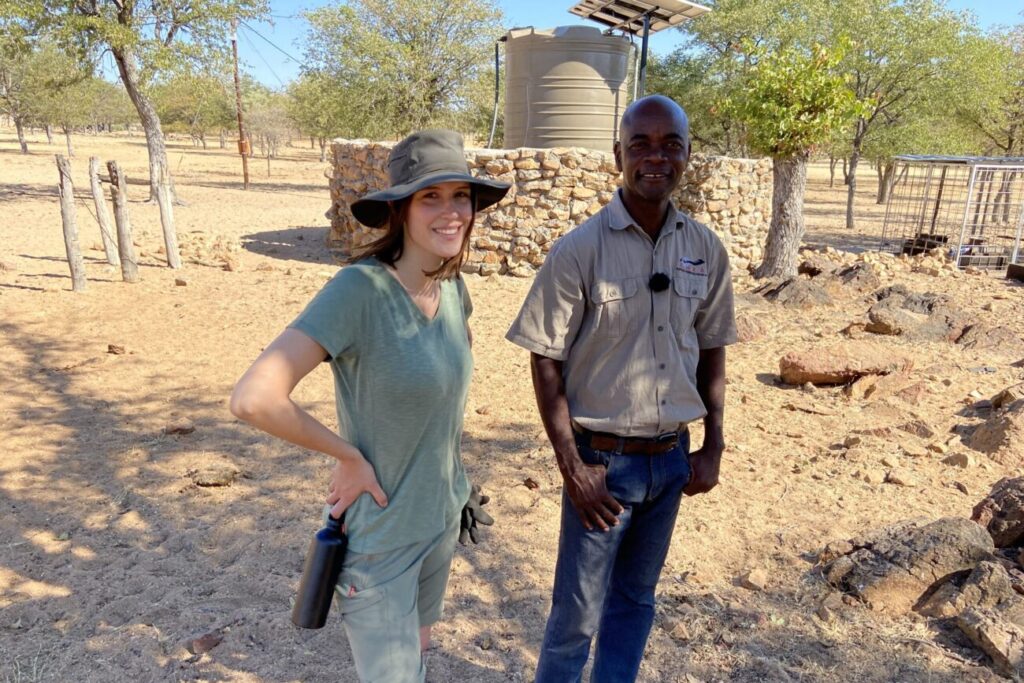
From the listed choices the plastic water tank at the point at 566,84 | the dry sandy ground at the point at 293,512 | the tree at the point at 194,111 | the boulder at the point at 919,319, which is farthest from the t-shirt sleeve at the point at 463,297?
the tree at the point at 194,111

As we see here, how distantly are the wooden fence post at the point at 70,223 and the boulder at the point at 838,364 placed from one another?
7352mm

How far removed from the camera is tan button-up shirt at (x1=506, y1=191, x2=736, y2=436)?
189cm

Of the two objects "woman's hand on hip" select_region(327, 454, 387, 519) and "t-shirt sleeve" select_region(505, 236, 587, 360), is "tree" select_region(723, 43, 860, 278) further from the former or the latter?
"woman's hand on hip" select_region(327, 454, 387, 519)

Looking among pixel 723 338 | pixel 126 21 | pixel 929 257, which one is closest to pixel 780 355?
pixel 723 338

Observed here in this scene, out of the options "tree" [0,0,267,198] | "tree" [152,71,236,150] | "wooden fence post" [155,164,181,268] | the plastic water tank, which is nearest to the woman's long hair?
"wooden fence post" [155,164,181,268]

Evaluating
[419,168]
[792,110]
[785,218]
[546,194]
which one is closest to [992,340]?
[785,218]

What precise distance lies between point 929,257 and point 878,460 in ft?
29.9

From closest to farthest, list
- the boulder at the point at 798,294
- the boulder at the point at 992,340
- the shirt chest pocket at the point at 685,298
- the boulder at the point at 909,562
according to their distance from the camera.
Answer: the shirt chest pocket at the point at 685,298 < the boulder at the point at 909,562 < the boulder at the point at 992,340 < the boulder at the point at 798,294

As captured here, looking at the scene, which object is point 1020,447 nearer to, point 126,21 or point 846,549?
point 846,549

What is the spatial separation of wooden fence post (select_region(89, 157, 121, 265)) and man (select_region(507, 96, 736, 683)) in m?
8.23

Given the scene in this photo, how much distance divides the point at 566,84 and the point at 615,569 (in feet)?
30.7

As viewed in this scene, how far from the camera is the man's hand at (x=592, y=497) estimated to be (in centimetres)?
188

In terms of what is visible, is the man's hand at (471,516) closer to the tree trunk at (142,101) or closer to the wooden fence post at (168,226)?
the wooden fence post at (168,226)

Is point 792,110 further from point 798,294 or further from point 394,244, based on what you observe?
point 394,244
